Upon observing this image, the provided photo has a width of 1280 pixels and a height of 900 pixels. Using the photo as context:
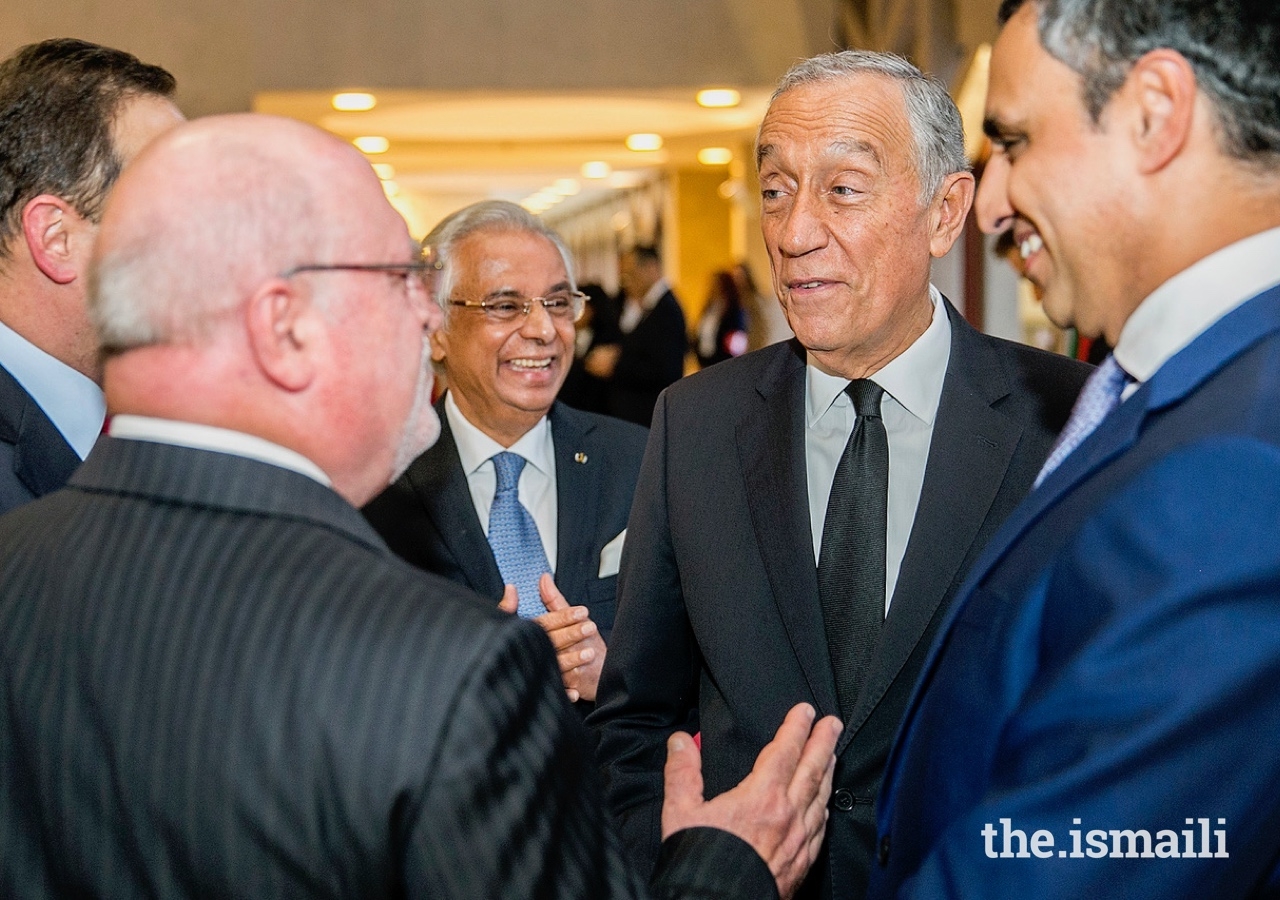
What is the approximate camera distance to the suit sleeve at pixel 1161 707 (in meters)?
0.99

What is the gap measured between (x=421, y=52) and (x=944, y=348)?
7.99 meters

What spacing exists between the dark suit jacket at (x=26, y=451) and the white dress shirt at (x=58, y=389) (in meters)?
0.04

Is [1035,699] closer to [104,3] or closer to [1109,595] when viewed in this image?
[1109,595]

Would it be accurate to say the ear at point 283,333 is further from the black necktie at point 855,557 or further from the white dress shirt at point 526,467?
the white dress shirt at point 526,467

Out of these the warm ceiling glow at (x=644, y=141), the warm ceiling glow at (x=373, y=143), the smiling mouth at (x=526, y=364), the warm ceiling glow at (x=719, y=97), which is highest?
the warm ceiling glow at (x=373, y=143)

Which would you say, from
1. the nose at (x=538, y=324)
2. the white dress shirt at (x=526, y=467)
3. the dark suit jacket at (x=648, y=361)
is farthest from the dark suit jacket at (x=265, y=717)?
the dark suit jacket at (x=648, y=361)

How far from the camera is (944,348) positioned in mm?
2041

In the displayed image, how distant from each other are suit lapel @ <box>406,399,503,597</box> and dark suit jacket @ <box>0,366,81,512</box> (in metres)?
0.88

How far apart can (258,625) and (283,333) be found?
0.93ft

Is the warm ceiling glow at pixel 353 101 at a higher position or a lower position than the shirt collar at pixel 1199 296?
higher

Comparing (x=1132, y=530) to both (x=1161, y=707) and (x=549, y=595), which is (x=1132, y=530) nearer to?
(x=1161, y=707)

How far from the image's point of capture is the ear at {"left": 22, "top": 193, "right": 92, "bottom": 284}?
1.91 m

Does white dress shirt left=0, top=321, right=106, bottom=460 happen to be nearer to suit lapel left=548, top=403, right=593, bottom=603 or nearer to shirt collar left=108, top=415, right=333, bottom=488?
shirt collar left=108, top=415, right=333, bottom=488

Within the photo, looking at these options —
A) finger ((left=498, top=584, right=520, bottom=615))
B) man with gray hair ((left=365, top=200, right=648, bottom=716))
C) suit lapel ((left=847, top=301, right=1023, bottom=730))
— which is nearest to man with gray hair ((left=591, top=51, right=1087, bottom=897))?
suit lapel ((left=847, top=301, right=1023, bottom=730))
